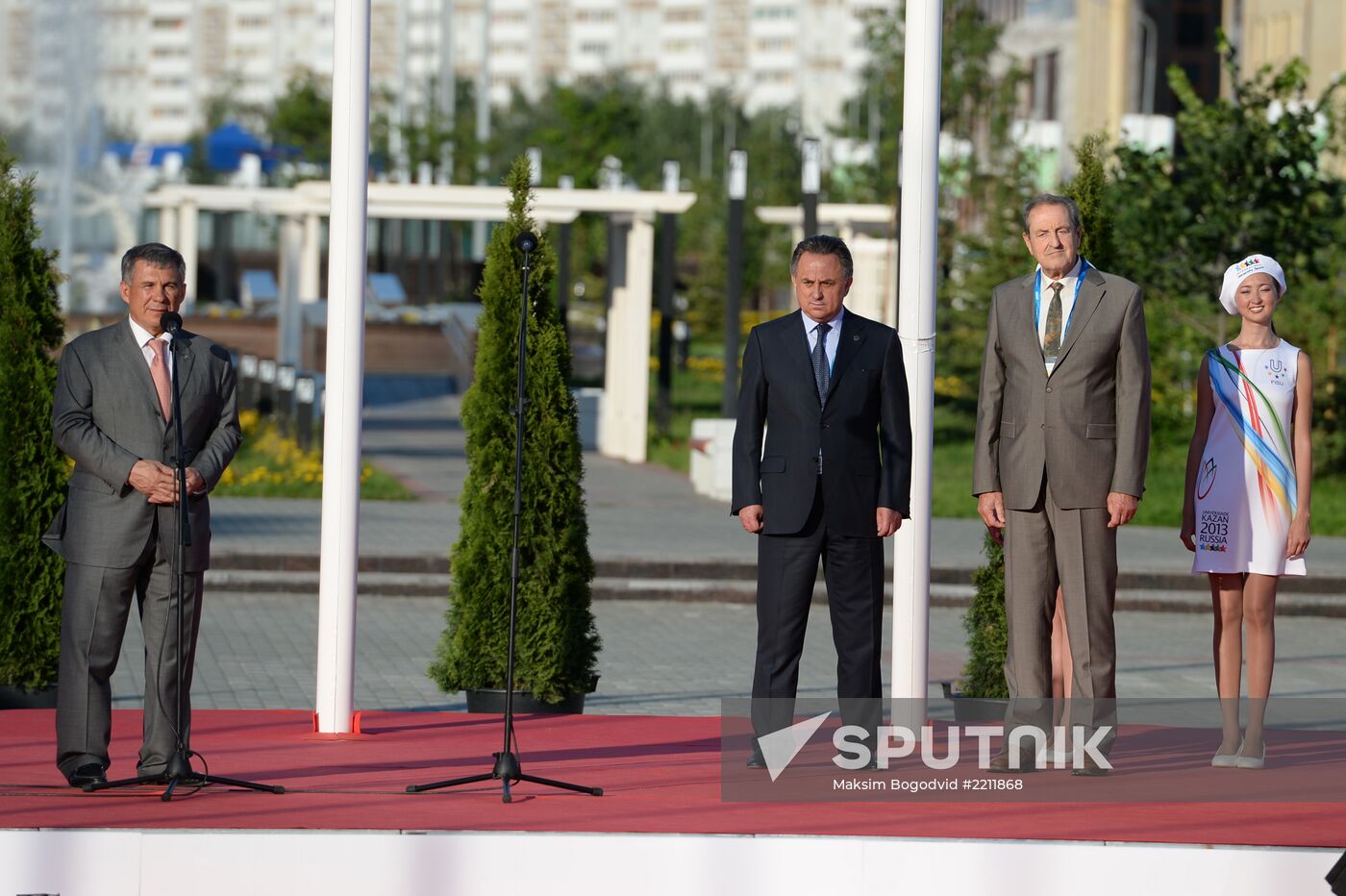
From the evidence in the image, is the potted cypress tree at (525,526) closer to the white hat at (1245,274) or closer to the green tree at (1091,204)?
the green tree at (1091,204)

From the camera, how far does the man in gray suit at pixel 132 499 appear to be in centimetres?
707

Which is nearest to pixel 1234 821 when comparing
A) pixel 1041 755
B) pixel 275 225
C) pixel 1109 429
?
pixel 1041 755

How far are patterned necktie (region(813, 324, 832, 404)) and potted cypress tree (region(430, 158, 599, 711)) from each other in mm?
1828

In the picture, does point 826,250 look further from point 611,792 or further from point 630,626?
point 630,626

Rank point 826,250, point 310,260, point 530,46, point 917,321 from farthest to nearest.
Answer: point 530,46 < point 310,260 < point 917,321 < point 826,250

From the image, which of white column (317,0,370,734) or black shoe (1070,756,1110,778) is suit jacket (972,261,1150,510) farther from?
white column (317,0,370,734)

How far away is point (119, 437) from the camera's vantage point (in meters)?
7.17

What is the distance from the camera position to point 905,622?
811 cm

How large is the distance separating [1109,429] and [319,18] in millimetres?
162764

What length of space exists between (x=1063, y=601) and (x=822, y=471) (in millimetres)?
964

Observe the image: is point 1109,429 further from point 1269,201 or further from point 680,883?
point 1269,201

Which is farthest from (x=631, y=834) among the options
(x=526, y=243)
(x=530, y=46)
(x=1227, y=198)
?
(x=530, y=46)

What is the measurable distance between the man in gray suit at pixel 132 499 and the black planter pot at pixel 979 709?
3.38 m
